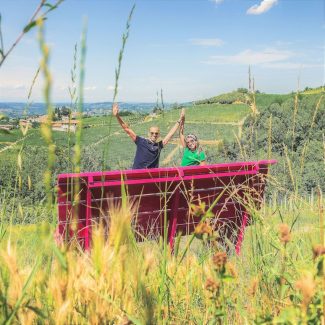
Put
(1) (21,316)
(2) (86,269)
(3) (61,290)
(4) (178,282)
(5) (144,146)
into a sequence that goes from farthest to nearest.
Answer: (5) (144,146), (4) (178,282), (2) (86,269), (1) (21,316), (3) (61,290)

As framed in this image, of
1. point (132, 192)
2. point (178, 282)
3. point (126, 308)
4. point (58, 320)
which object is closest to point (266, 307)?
point (178, 282)

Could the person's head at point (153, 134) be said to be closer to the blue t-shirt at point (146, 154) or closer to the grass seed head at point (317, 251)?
the blue t-shirt at point (146, 154)

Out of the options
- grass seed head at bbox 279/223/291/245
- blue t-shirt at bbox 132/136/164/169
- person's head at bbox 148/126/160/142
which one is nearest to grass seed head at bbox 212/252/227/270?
grass seed head at bbox 279/223/291/245

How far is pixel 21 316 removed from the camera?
1076 mm

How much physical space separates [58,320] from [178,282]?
97cm

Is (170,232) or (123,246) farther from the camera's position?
(170,232)

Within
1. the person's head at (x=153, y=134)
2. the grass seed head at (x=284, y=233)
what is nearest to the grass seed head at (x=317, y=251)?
the grass seed head at (x=284, y=233)

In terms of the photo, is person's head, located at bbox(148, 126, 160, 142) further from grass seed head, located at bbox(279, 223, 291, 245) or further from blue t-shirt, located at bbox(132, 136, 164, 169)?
grass seed head, located at bbox(279, 223, 291, 245)

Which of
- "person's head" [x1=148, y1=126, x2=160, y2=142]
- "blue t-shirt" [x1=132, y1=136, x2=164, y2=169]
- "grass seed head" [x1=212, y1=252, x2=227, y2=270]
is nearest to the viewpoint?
"grass seed head" [x1=212, y1=252, x2=227, y2=270]

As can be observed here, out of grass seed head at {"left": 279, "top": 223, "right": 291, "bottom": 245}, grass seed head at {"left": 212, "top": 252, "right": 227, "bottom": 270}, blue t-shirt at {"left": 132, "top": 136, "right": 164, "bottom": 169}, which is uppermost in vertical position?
grass seed head at {"left": 279, "top": 223, "right": 291, "bottom": 245}

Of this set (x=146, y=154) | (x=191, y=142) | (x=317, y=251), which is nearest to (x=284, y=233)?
(x=317, y=251)

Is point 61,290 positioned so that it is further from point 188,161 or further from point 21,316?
point 188,161

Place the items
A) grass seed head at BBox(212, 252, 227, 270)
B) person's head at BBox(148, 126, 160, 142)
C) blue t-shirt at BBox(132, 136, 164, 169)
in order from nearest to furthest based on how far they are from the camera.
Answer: grass seed head at BBox(212, 252, 227, 270)
blue t-shirt at BBox(132, 136, 164, 169)
person's head at BBox(148, 126, 160, 142)

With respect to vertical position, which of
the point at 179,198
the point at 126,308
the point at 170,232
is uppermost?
the point at 126,308
